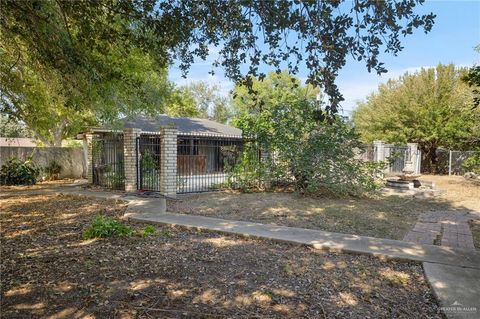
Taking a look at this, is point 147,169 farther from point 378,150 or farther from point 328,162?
point 378,150

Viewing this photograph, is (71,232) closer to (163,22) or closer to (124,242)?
(124,242)

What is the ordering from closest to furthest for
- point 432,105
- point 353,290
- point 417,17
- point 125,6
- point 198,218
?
1. point 417,17
2. point 353,290
3. point 125,6
4. point 198,218
5. point 432,105

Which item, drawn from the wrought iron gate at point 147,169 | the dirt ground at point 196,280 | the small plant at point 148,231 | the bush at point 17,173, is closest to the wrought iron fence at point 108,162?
the wrought iron gate at point 147,169

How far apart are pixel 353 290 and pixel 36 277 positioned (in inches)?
132

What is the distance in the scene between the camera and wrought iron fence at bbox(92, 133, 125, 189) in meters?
11.6

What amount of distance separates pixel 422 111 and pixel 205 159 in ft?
44.2

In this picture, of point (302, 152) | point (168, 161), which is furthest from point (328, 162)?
point (168, 161)

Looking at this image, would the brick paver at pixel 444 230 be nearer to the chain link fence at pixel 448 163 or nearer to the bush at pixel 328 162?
the bush at pixel 328 162

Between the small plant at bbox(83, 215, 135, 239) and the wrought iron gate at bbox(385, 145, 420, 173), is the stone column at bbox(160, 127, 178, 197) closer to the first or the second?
the small plant at bbox(83, 215, 135, 239)

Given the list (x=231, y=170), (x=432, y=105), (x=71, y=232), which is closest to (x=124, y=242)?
(x=71, y=232)

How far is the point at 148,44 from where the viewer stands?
14.0ft

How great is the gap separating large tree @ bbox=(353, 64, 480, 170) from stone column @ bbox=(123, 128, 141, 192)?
16.5 metres

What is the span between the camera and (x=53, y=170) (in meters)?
16.8

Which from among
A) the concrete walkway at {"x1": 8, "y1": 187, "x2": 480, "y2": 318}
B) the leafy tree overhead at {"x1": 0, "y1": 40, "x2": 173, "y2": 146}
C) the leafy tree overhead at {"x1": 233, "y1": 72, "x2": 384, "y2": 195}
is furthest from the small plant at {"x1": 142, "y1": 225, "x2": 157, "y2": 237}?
the leafy tree overhead at {"x1": 233, "y1": 72, "x2": 384, "y2": 195}
